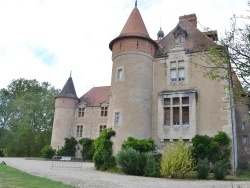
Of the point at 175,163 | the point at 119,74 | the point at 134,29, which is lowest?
the point at 175,163

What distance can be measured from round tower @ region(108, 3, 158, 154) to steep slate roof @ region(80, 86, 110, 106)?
14.9 m

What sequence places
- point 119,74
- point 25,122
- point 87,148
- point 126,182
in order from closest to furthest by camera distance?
point 126,182 < point 119,74 < point 87,148 < point 25,122

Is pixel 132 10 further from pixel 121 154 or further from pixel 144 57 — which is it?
pixel 121 154

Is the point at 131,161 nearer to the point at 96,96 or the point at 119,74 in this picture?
the point at 119,74

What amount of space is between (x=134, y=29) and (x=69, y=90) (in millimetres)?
17299

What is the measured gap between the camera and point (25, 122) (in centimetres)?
3616

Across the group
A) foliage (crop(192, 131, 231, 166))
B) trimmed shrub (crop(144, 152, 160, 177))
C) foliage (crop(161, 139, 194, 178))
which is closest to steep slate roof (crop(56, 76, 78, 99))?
foliage (crop(192, 131, 231, 166))

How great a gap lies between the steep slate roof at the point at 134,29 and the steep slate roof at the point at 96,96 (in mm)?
14306

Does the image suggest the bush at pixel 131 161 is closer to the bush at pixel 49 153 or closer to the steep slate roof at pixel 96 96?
the bush at pixel 49 153

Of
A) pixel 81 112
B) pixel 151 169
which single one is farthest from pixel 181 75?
pixel 81 112

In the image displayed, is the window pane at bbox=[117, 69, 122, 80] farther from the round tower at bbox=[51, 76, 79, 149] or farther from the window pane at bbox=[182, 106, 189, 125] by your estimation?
the round tower at bbox=[51, 76, 79, 149]

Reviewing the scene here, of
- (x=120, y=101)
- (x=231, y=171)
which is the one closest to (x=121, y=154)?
(x=120, y=101)

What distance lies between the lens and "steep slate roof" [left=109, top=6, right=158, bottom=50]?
1872 centimetres

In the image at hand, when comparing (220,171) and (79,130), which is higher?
(79,130)
